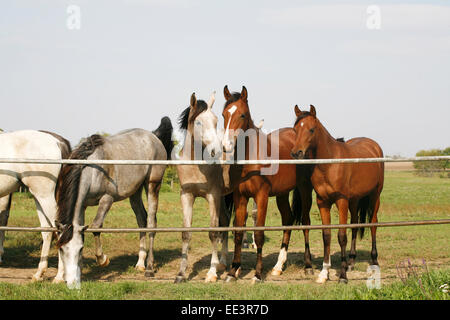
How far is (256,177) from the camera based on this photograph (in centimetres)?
677

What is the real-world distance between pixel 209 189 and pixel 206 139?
32.5 inches

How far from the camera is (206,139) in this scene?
6406mm

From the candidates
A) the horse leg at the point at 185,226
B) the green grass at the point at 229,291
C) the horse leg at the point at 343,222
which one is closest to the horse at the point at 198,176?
the horse leg at the point at 185,226

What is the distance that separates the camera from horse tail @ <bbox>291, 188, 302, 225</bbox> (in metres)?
8.09

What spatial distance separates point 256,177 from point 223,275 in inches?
66.3

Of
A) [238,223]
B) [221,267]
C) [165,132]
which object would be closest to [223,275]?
[221,267]

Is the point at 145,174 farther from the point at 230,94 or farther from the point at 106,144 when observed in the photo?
the point at 230,94

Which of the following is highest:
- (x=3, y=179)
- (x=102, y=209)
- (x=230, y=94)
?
(x=230, y=94)

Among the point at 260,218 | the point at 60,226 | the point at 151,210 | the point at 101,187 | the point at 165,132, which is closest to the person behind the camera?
the point at 60,226

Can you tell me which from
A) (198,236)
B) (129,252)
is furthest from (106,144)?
(198,236)

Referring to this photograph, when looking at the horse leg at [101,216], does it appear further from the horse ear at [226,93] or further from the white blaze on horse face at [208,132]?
the horse ear at [226,93]

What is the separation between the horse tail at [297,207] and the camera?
26.5 ft

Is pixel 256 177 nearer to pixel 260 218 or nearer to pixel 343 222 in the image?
pixel 260 218
